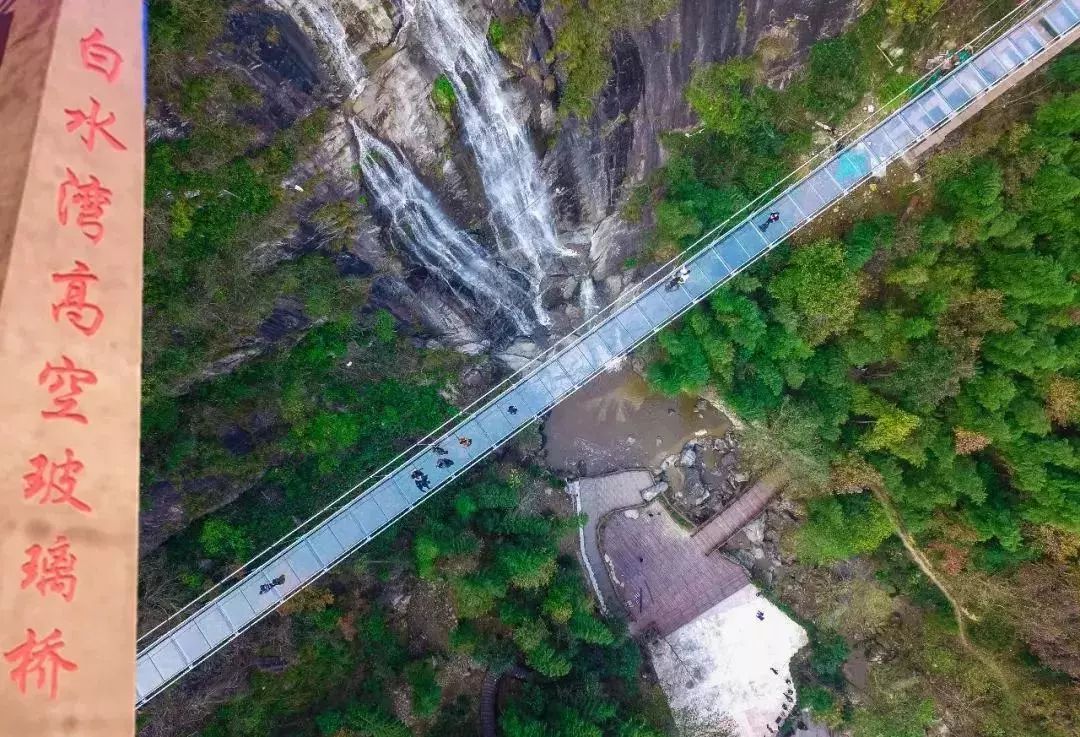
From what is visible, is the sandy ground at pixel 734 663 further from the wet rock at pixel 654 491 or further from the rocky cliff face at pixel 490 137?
the rocky cliff face at pixel 490 137

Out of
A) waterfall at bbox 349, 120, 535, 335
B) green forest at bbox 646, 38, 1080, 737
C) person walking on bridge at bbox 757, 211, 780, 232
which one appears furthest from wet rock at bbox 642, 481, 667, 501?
person walking on bridge at bbox 757, 211, 780, 232

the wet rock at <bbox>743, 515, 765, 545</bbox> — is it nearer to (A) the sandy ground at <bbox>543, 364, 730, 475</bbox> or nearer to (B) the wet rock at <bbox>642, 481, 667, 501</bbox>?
(B) the wet rock at <bbox>642, 481, 667, 501</bbox>

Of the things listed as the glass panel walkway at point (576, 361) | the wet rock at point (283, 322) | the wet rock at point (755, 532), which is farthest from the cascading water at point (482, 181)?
the wet rock at point (755, 532)

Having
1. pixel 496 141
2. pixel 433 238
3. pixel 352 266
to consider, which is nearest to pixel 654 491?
pixel 433 238

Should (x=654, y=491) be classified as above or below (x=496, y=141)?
below

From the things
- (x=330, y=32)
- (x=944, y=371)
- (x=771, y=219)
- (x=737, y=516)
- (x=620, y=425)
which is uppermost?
(x=330, y=32)

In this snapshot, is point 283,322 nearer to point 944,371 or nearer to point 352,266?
point 352,266

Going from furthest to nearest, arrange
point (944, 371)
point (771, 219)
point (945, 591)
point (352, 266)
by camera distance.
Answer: point (945, 591) → point (771, 219) → point (944, 371) → point (352, 266)
